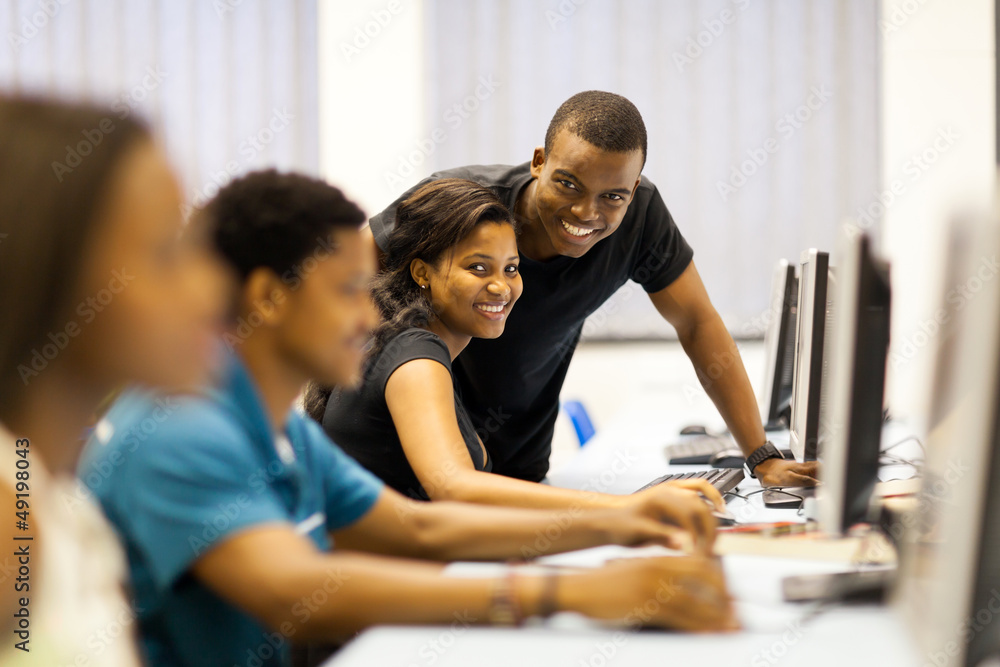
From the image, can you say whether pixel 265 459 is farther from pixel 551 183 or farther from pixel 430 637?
pixel 551 183

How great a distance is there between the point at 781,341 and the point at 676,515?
1196 millimetres

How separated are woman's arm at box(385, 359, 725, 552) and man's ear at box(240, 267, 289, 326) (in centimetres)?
46

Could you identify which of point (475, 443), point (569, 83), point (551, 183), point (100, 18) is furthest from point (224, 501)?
point (100, 18)

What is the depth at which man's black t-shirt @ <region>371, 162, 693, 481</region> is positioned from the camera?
1894 mm

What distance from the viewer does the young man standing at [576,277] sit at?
5.48 feet

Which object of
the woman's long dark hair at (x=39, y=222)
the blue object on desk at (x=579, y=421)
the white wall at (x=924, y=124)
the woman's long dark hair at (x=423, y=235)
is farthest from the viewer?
the white wall at (x=924, y=124)
